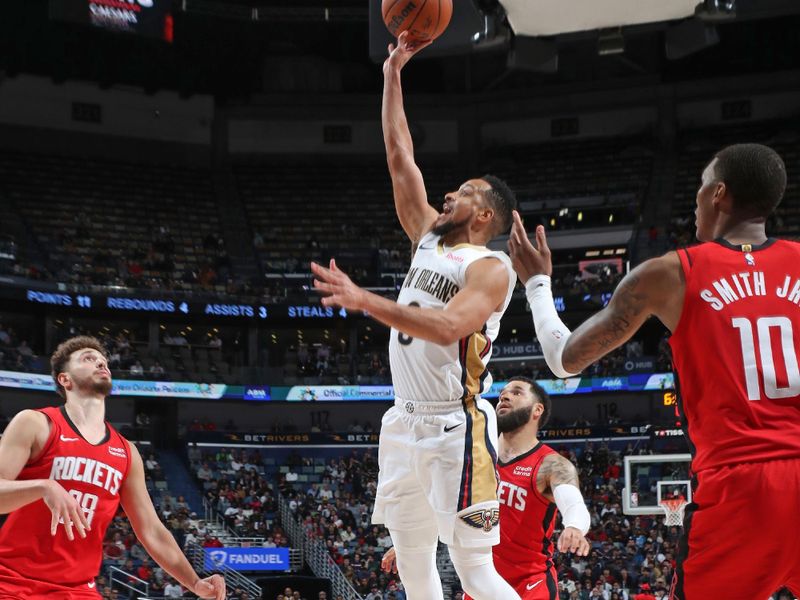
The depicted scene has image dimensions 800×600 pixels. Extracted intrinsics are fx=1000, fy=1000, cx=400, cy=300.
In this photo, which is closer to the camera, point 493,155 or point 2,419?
point 2,419

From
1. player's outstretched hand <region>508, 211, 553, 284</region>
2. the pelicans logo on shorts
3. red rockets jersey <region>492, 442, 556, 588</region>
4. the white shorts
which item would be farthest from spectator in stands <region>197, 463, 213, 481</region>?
player's outstretched hand <region>508, 211, 553, 284</region>

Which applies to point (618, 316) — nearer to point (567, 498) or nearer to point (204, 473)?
point (567, 498)

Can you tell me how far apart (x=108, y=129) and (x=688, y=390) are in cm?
3490

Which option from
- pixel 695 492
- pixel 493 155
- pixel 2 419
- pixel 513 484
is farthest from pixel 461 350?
pixel 493 155

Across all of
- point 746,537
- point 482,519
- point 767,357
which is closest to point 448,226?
point 482,519

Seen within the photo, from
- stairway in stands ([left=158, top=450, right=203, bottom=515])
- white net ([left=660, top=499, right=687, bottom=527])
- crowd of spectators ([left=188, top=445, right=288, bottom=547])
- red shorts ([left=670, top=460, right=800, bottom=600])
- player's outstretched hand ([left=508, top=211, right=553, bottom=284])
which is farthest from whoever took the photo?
stairway in stands ([left=158, top=450, right=203, bottom=515])

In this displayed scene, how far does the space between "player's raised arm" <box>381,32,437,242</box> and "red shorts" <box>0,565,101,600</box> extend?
258cm

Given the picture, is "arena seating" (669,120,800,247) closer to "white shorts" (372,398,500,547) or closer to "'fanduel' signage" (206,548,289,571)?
"'fanduel' signage" (206,548,289,571)

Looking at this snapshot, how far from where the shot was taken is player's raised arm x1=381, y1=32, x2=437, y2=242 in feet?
18.5

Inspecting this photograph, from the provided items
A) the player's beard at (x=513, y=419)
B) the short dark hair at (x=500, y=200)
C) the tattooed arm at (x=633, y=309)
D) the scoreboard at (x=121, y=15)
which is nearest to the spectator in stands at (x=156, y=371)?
the scoreboard at (x=121, y=15)

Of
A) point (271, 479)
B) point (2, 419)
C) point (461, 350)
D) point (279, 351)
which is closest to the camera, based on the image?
point (461, 350)

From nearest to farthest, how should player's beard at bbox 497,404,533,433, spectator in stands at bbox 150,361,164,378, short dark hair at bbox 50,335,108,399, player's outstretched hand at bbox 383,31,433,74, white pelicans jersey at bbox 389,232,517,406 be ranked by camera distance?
white pelicans jersey at bbox 389,232,517,406, short dark hair at bbox 50,335,108,399, player's outstretched hand at bbox 383,31,433,74, player's beard at bbox 497,404,533,433, spectator in stands at bbox 150,361,164,378

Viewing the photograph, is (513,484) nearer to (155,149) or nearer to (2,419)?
(2,419)

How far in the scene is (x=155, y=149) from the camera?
36.4m
